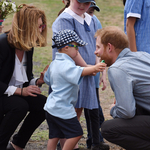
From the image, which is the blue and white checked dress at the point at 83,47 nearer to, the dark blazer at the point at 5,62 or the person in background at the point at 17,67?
the person in background at the point at 17,67

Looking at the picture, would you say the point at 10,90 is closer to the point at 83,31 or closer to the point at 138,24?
the point at 83,31

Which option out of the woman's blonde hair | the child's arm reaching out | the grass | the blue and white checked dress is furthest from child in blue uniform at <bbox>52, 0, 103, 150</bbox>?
the grass

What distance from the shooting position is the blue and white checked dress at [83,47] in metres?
3.32

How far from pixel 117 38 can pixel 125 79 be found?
0.40 meters

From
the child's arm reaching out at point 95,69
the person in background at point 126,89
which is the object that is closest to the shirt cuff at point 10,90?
the child's arm reaching out at point 95,69

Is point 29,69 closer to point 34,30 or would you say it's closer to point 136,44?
point 34,30

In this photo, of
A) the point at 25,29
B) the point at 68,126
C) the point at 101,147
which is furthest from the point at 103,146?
the point at 25,29

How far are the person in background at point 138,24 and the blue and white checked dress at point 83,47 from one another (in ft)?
1.65

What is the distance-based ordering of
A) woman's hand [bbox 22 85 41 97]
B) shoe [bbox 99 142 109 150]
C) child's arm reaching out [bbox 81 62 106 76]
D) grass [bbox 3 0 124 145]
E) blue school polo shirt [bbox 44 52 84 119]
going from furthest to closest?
grass [bbox 3 0 124 145] → shoe [bbox 99 142 109 150] → woman's hand [bbox 22 85 41 97] → blue school polo shirt [bbox 44 52 84 119] → child's arm reaching out [bbox 81 62 106 76]

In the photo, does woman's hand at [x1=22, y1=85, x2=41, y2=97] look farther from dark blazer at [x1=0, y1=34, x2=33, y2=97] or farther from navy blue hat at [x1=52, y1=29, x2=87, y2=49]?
navy blue hat at [x1=52, y1=29, x2=87, y2=49]

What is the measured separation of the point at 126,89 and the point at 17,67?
4.50 ft

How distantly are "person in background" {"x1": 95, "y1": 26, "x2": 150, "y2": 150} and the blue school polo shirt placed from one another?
32 cm

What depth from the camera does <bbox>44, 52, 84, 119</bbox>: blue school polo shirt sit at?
289cm

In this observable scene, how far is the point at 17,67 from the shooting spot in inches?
134
